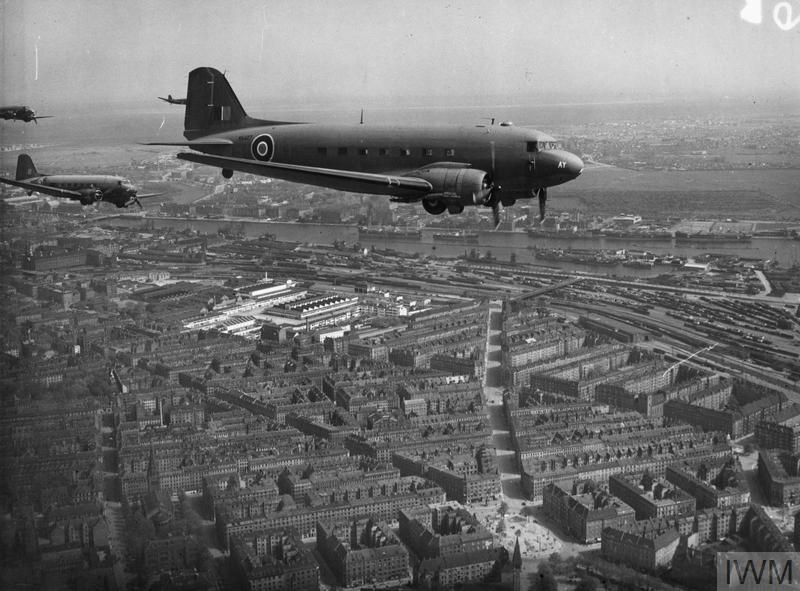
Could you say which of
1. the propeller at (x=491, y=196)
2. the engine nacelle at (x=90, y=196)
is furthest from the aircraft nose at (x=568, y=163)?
the engine nacelle at (x=90, y=196)

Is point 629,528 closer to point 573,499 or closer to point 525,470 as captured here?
point 573,499

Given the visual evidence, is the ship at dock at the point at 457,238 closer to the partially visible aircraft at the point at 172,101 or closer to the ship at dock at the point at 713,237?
the ship at dock at the point at 713,237

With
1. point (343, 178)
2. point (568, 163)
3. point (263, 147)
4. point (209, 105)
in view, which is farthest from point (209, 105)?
point (568, 163)

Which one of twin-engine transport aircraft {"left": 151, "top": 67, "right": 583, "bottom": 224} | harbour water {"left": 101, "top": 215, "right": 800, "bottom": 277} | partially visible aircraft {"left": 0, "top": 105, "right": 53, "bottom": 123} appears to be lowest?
harbour water {"left": 101, "top": 215, "right": 800, "bottom": 277}

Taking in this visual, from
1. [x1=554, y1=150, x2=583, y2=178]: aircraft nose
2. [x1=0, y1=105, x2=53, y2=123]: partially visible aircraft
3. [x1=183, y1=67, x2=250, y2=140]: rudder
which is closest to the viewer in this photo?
[x1=554, y1=150, x2=583, y2=178]: aircraft nose

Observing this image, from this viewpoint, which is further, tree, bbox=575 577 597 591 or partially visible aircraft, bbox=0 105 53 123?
tree, bbox=575 577 597 591

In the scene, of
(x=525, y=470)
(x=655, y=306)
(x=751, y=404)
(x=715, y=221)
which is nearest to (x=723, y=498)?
(x=525, y=470)

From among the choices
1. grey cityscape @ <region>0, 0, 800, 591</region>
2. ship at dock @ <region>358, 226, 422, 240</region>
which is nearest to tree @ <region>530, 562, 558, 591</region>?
grey cityscape @ <region>0, 0, 800, 591</region>

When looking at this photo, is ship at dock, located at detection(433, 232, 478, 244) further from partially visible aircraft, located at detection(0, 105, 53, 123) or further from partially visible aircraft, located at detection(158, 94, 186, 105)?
partially visible aircraft, located at detection(158, 94, 186, 105)
